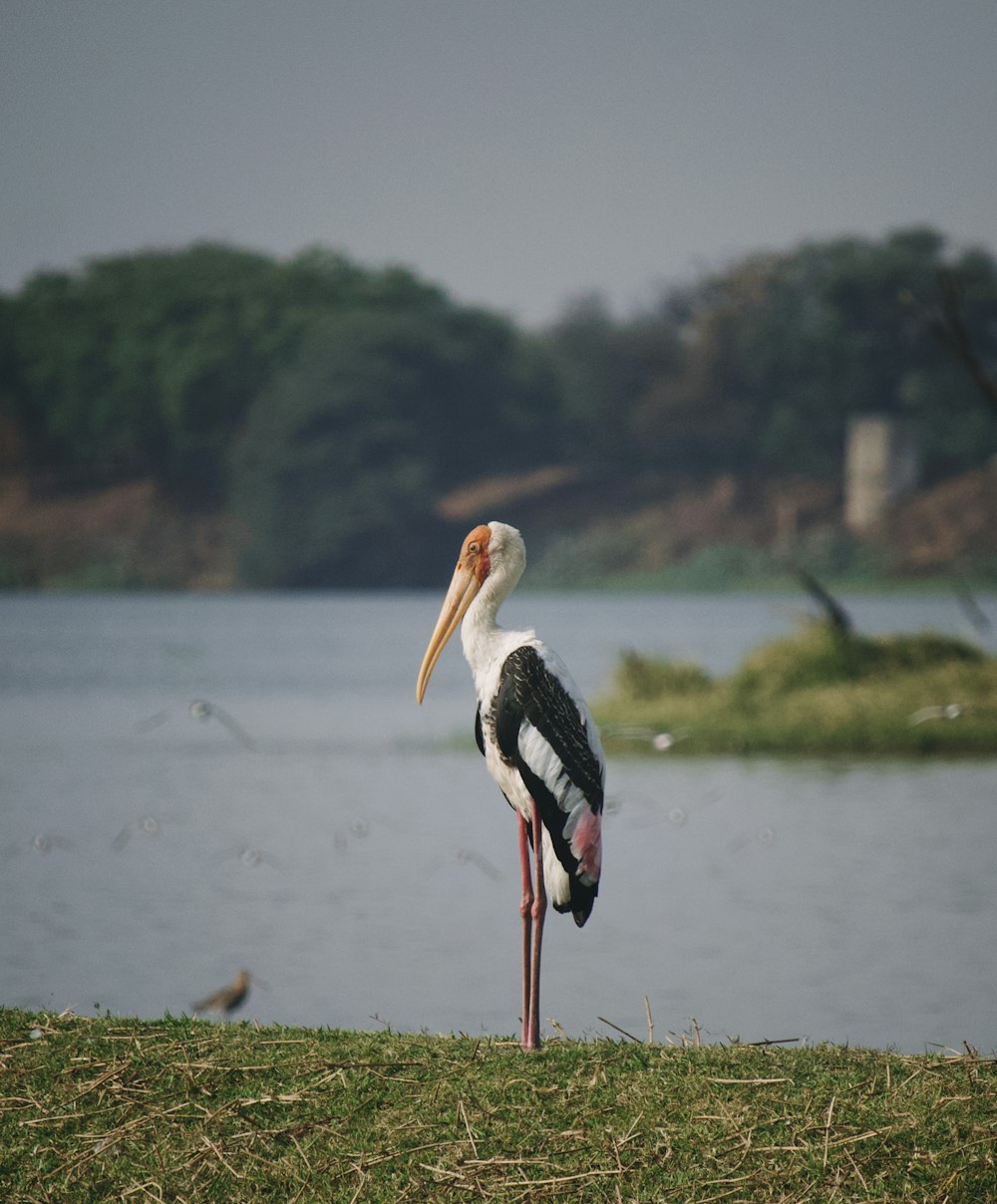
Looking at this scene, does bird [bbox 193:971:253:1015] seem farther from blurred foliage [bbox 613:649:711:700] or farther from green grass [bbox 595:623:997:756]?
blurred foliage [bbox 613:649:711:700]

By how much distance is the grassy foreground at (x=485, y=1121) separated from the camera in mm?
4516

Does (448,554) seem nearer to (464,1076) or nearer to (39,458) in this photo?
(39,458)

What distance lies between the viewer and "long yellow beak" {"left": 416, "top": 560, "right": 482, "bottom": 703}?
5428 millimetres

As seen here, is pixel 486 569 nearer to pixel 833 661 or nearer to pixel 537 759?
pixel 537 759

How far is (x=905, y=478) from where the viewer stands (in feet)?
169

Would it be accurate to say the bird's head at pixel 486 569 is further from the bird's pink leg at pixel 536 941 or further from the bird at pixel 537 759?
the bird's pink leg at pixel 536 941

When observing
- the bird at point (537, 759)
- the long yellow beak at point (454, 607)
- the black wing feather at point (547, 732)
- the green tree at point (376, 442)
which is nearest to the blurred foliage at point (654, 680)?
the long yellow beak at point (454, 607)

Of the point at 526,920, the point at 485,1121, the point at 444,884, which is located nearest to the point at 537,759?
the point at 526,920

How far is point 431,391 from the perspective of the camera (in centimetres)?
→ 5466

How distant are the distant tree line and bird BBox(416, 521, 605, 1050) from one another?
4573 cm

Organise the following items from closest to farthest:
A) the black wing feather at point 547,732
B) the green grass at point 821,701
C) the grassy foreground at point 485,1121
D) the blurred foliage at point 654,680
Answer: the grassy foreground at point 485,1121
the black wing feather at point 547,732
the green grass at point 821,701
the blurred foliage at point 654,680

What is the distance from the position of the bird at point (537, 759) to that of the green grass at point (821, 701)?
40.6 feet

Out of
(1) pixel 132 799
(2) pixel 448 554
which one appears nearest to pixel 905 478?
(2) pixel 448 554

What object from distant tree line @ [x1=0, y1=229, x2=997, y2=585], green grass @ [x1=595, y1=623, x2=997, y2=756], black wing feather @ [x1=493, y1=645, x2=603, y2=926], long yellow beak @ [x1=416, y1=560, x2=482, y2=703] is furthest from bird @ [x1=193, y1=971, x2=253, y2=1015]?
distant tree line @ [x1=0, y1=229, x2=997, y2=585]
